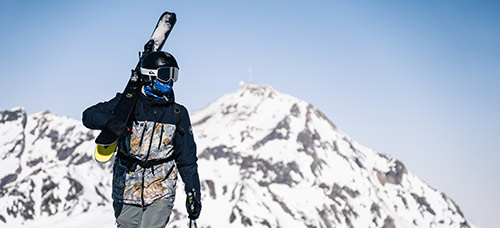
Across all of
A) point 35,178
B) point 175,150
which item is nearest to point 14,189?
point 35,178

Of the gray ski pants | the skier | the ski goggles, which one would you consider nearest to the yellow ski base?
the skier

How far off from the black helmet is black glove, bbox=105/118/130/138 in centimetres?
88

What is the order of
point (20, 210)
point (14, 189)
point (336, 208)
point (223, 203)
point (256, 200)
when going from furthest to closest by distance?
point (336, 208)
point (223, 203)
point (256, 200)
point (14, 189)
point (20, 210)

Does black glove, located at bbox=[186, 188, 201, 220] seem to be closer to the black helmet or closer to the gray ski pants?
the gray ski pants

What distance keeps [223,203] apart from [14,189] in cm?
5990

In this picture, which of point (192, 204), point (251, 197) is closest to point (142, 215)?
point (192, 204)

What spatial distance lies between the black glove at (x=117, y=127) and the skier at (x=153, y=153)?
187mm

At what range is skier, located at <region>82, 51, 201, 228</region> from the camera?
21.7 feet

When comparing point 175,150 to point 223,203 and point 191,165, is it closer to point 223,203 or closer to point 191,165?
point 191,165

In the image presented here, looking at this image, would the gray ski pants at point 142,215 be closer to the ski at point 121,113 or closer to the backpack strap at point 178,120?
the ski at point 121,113

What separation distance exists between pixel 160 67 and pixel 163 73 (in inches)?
3.5

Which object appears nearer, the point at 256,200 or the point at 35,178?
the point at 35,178

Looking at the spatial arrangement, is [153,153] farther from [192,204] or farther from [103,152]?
[192,204]

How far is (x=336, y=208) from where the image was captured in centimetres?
17288
